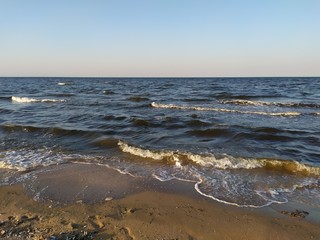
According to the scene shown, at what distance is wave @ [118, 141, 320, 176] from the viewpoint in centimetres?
814

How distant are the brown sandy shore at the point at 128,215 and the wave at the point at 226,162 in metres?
1.84

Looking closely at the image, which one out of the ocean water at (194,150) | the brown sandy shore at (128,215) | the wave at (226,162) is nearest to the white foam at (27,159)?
the ocean water at (194,150)

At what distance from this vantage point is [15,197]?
6160 millimetres

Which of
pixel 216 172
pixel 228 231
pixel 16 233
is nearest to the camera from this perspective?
pixel 16 233

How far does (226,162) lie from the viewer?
8609 millimetres

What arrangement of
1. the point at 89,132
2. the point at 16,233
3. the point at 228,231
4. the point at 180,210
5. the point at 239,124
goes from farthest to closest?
the point at 239,124 < the point at 89,132 < the point at 180,210 < the point at 228,231 < the point at 16,233

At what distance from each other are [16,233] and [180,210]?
2931 mm

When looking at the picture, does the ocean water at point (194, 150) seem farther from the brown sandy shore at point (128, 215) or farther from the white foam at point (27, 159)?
the brown sandy shore at point (128, 215)

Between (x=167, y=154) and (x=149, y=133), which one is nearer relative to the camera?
(x=167, y=154)

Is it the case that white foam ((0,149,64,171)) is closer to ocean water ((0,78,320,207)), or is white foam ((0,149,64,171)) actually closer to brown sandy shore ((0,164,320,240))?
ocean water ((0,78,320,207))

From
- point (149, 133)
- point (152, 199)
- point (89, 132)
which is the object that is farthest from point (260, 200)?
point (89, 132)

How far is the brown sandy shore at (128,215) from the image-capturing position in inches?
187

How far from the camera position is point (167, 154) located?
9.39 m

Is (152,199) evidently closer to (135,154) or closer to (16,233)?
(16,233)
